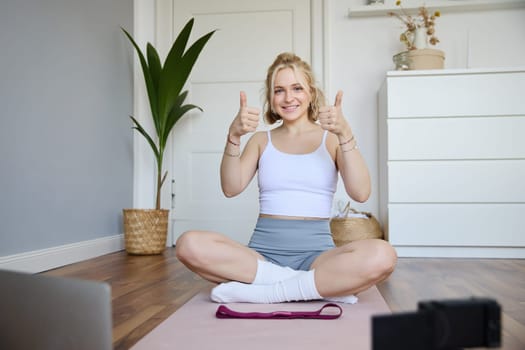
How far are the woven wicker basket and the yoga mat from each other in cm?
154

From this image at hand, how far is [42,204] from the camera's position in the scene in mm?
2264

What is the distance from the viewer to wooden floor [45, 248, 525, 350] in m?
1.34

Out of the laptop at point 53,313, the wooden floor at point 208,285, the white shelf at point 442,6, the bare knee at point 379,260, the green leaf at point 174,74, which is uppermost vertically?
the white shelf at point 442,6

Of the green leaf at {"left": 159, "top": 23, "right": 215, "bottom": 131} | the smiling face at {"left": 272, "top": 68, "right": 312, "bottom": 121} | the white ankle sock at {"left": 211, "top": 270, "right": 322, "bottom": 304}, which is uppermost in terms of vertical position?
the green leaf at {"left": 159, "top": 23, "right": 215, "bottom": 131}

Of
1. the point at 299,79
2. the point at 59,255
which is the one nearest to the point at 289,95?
the point at 299,79

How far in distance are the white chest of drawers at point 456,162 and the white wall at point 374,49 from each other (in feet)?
1.49

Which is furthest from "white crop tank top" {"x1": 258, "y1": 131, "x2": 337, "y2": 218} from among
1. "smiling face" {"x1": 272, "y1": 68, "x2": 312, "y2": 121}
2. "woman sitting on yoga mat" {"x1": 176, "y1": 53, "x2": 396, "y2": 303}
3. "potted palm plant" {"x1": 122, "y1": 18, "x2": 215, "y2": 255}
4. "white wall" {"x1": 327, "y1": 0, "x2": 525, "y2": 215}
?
"white wall" {"x1": 327, "y1": 0, "x2": 525, "y2": 215}

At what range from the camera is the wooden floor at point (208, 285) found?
1.34 meters

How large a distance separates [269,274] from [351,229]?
151 centimetres

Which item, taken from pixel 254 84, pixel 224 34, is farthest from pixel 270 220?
pixel 224 34

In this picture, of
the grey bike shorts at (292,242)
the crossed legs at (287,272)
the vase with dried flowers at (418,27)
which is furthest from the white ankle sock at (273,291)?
the vase with dried flowers at (418,27)

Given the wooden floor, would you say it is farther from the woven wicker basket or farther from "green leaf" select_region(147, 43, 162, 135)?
"green leaf" select_region(147, 43, 162, 135)

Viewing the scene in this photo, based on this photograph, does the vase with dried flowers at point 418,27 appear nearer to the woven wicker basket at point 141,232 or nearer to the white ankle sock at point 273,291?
the woven wicker basket at point 141,232

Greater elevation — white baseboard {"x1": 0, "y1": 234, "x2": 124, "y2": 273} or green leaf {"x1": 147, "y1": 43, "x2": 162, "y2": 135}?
green leaf {"x1": 147, "y1": 43, "x2": 162, "y2": 135}
